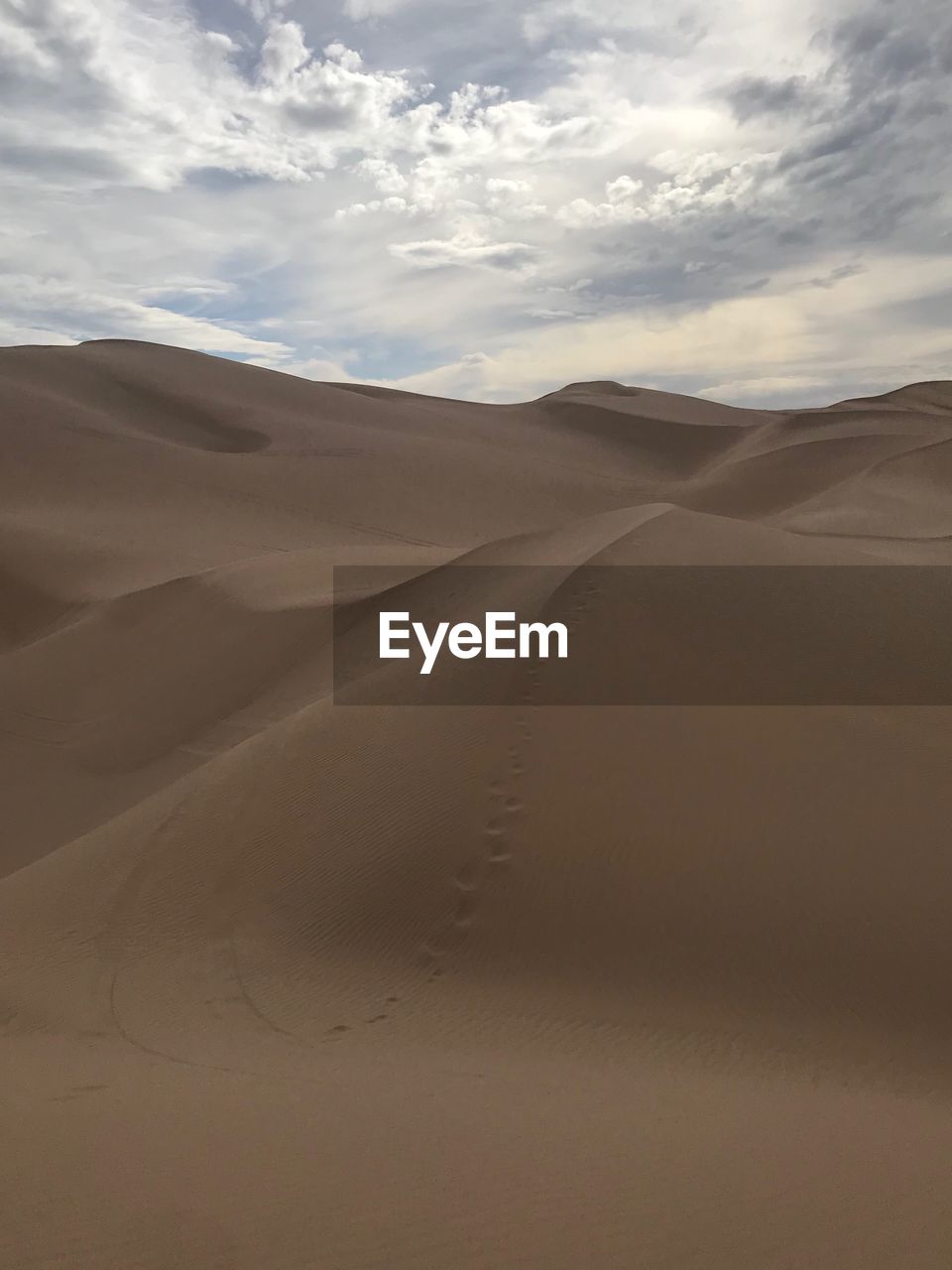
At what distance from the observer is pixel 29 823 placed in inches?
422

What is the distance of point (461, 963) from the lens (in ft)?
20.6

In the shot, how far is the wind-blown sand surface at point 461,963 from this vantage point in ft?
11.0

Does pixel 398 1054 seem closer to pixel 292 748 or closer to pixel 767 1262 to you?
pixel 767 1262

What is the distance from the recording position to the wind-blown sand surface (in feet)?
Answer: 11.0

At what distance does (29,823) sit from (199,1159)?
26.3 feet

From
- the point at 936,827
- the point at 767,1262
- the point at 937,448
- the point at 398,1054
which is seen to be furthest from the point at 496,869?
the point at 937,448
